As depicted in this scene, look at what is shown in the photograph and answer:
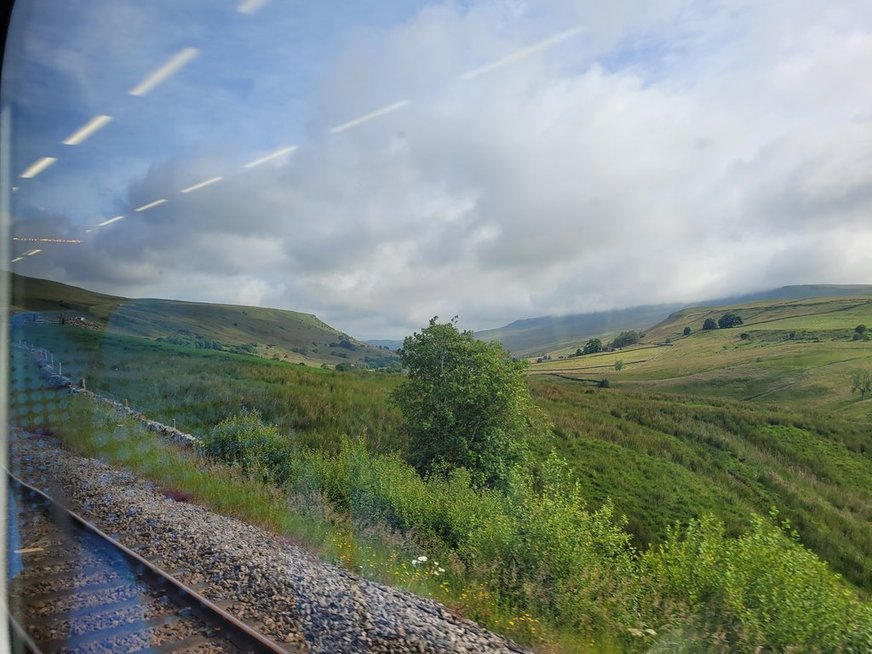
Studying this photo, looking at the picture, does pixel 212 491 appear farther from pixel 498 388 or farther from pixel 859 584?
pixel 859 584

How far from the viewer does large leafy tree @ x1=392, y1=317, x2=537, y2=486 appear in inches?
628

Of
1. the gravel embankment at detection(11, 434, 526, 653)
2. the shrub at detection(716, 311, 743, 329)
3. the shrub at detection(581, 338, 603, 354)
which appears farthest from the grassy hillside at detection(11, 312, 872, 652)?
the shrub at detection(716, 311, 743, 329)

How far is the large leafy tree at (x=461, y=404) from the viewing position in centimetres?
1595

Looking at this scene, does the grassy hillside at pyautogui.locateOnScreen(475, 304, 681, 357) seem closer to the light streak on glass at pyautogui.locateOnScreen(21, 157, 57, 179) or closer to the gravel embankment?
the gravel embankment

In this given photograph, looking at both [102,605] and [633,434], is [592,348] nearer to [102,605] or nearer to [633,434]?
[633,434]

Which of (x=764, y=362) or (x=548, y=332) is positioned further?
(x=548, y=332)

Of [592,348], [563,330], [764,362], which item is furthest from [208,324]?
[563,330]

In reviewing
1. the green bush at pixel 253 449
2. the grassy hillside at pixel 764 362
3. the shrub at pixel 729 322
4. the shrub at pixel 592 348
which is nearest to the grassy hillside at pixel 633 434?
the green bush at pixel 253 449

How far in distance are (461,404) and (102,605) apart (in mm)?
12512

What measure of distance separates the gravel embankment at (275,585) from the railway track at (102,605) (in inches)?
9.6

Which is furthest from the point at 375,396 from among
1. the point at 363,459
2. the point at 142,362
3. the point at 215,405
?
the point at 363,459

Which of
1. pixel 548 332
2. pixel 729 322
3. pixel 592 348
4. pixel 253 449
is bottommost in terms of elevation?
pixel 253 449

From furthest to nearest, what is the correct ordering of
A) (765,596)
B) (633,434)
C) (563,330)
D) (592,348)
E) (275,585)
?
(563,330) → (592,348) → (633,434) → (765,596) → (275,585)

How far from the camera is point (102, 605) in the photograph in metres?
4.68
